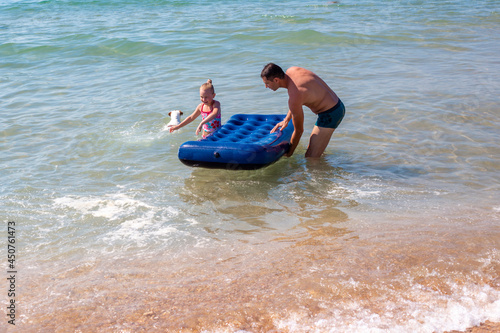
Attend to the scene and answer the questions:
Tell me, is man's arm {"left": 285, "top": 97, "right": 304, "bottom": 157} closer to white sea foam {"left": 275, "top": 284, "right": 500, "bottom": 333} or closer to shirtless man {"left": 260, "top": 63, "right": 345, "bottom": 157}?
shirtless man {"left": 260, "top": 63, "right": 345, "bottom": 157}

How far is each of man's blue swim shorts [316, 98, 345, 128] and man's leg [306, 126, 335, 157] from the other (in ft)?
0.22

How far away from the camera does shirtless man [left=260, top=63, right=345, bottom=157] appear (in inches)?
231

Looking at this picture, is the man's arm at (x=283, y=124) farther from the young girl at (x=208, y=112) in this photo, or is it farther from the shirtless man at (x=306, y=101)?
the young girl at (x=208, y=112)

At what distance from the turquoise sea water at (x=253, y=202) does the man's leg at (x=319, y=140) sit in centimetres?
19

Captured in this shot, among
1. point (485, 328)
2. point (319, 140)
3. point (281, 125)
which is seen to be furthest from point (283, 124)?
point (485, 328)

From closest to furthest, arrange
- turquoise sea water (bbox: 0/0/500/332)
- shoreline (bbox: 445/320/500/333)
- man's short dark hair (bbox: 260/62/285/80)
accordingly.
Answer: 1. shoreline (bbox: 445/320/500/333)
2. turquoise sea water (bbox: 0/0/500/332)
3. man's short dark hair (bbox: 260/62/285/80)

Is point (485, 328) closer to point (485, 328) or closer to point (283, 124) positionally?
point (485, 328)

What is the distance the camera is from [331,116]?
6.54 metres

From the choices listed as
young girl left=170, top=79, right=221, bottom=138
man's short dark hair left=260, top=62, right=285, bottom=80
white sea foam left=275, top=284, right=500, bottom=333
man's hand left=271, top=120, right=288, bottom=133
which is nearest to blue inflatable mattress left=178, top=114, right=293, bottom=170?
man's hand left=271, top=120, right=288, bottom=133

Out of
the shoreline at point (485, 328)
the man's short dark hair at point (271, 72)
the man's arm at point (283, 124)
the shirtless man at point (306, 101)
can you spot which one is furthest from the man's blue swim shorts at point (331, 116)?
the shoreline at point (485, 328)

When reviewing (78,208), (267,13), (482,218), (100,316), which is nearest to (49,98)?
(78,208)

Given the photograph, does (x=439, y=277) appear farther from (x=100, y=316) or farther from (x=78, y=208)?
(x=78, y=208)

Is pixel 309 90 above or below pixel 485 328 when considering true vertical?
above

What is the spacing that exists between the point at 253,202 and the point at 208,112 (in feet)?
6.43
